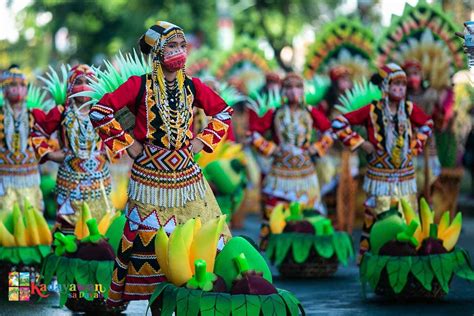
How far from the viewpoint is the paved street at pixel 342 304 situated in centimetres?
946

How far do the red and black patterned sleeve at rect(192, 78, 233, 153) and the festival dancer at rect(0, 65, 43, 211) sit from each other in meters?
3.25

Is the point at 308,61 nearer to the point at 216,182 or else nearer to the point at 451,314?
the point at 216,182

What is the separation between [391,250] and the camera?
9.78 meters

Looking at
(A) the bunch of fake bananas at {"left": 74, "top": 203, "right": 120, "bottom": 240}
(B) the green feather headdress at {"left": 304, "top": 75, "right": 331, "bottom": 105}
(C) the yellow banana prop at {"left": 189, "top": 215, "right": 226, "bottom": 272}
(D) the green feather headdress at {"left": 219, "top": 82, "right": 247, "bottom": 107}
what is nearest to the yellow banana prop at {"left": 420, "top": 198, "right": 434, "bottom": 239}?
(A) the bunch of fake bananas at {"left": 74, "top": 203, "right": 120, "bottom": 240}

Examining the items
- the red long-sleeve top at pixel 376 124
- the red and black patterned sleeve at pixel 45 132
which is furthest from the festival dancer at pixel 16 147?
the red long-sleeve top at pixel 376 124

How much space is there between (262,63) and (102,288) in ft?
42.7

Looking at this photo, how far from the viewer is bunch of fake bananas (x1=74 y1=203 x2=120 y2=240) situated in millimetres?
9641

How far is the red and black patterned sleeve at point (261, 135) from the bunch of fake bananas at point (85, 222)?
3.26 m

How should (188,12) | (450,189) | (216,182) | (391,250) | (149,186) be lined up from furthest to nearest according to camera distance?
(188,12) → (450,189) → (216,182) → (391,250) → (149,186)

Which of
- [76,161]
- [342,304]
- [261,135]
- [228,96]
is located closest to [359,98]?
[261,135]

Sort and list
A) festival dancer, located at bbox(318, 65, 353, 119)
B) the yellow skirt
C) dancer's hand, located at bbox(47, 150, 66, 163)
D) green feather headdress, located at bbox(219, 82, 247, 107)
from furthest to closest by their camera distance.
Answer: festival dancer, located at bbox(318, 65, 353, 119) → green feather headdress, located at bbox(219, 82, 247, 107) → the yellow skirt → dancer's hand, located at bbox(47, 150, 66, 163)

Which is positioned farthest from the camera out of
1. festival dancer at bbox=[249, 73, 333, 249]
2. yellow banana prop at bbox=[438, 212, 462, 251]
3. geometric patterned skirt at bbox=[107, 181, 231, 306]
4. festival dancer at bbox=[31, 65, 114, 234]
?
festival dancer at bbox=[249, 73, 333, 249]

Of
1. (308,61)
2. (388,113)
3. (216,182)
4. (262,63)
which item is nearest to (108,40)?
(262,63)

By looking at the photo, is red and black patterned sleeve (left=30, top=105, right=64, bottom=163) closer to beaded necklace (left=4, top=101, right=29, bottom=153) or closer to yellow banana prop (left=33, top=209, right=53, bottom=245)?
yellow banana prop (left=33, top=209, right=53, bottom=245)
